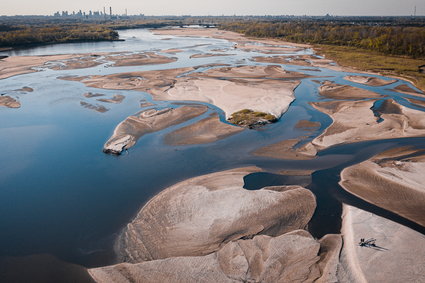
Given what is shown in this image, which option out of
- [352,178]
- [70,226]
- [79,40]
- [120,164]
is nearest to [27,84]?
[120,164]

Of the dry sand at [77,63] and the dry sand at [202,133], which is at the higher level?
the dry sand at [77,63]

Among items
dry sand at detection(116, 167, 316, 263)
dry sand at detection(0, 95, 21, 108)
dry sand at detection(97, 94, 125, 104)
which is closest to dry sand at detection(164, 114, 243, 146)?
dry sand at detection(116, 167, 316, 263)

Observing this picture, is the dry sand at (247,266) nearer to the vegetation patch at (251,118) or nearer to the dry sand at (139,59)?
the vegetation patch at (251,118)

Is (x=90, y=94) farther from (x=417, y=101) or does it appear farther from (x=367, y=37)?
(x=367, y=37)

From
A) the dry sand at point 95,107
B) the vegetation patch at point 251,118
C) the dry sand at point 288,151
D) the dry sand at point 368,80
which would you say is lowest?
the dry sand at point 288,151

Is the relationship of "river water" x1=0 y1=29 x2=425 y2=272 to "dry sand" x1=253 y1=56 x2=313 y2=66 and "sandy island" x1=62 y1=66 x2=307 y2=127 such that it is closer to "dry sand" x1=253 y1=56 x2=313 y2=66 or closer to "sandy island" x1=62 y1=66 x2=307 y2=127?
"sandy island" x1=62 y1=66 x2=307 y2=127

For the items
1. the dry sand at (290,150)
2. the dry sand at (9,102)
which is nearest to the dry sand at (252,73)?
the dry sand at (290,150)
